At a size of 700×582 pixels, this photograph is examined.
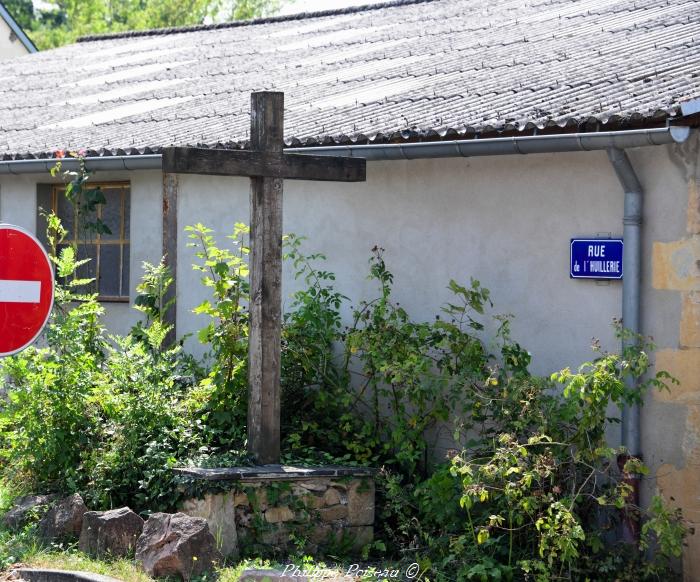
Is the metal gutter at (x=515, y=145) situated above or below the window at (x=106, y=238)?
above

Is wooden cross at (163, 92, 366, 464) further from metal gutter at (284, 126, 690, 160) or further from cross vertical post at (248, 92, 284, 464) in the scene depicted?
metal gutter at (284, 126, 690, 160)

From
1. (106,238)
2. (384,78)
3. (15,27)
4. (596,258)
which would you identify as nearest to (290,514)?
(596,258)

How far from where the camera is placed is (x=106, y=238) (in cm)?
1136

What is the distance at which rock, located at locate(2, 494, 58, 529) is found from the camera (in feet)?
24.7

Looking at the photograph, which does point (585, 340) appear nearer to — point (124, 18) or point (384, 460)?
point (384, 460)

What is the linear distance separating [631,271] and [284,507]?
2.66 metres

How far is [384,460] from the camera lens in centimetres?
801

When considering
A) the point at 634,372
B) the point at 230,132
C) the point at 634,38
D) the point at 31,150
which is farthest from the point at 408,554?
the point at 31,150

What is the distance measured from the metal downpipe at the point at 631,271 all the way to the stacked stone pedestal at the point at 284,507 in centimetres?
170

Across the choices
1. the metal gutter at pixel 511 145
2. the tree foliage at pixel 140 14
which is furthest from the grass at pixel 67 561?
the tree foliage at pixel 140 14

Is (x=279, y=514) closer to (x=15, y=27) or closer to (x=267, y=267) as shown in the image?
(x=267, y=267)

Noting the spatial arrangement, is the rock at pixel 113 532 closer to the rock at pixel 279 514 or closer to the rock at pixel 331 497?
the rock at pixel 279 514

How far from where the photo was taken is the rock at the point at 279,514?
725 centimetres

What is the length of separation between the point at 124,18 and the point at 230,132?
27.9 m
